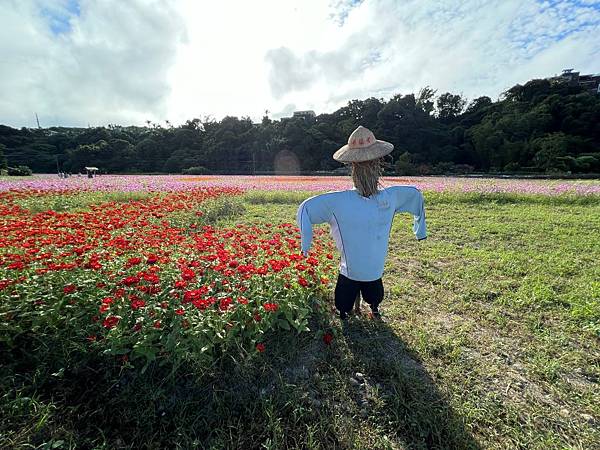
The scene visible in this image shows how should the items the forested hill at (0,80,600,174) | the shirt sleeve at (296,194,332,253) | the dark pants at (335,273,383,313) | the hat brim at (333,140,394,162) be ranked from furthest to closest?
1. the forested hill at (0,80,600,174)
2. the dark pants at (335,273,383,313)
3. the shirt sleeve at (296,194,332,253)
4. the hat brim at (333,140,394,162)

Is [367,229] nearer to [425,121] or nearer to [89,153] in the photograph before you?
[425,121]

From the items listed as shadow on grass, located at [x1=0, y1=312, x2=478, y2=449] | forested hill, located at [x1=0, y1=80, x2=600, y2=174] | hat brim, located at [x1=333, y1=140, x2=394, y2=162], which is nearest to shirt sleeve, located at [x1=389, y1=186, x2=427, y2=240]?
hat brim, located at [x1=333, y1=140, x2=394, y2=162]

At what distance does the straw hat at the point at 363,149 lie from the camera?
2.08 metres

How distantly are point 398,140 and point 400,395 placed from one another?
40.3m

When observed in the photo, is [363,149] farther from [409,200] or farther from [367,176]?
[409,200]

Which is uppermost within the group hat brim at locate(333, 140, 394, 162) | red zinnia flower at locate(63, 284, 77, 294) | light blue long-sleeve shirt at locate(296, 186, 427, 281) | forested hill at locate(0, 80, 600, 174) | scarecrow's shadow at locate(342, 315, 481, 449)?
forested hill at locate(0, 80, 600, 174)

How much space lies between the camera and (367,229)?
217 centimetres

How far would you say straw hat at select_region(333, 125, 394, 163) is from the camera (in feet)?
6.81

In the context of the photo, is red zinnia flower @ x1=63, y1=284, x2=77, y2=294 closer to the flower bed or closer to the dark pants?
the flower bed

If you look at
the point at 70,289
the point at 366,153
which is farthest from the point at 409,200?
the point at 70,289

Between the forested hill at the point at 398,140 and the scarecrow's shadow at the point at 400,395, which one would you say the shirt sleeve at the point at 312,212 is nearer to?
the scarecrow's shadow at the point at 400,395

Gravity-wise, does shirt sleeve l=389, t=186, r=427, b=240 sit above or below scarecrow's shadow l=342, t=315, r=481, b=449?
above

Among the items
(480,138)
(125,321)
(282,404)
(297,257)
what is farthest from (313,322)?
(480,138)

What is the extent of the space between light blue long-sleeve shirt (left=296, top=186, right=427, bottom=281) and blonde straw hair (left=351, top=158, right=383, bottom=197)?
0.05m
